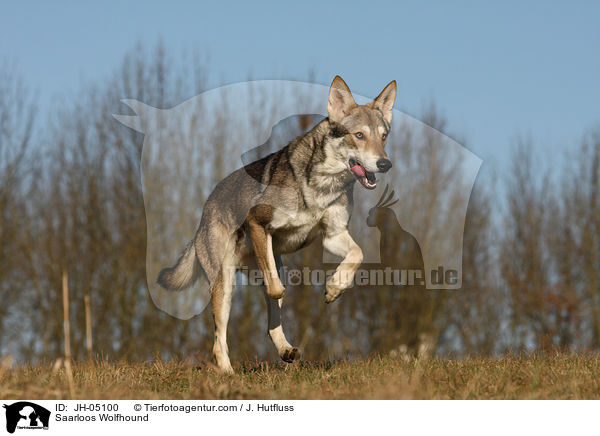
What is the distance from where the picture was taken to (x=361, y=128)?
20.7 ft

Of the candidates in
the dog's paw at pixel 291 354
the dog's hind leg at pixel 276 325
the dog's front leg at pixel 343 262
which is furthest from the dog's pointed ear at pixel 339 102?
the dog's paw at pixel 291 354

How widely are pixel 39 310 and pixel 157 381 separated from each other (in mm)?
16416

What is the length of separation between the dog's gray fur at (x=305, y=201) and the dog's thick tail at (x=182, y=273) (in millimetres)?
639

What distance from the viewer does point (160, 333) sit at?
1975 centimetres

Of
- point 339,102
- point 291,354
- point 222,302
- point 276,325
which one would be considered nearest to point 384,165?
point 339,102

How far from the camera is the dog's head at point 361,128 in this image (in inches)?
243

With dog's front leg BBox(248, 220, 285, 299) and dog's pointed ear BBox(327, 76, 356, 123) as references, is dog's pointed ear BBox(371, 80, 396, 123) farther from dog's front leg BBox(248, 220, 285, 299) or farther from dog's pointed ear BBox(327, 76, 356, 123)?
dog's front leg BBox(248, 220, 285, 299)

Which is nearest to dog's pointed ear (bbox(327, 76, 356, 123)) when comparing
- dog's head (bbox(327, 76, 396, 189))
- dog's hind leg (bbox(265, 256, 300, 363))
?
dog's head (bbox(327, 76, 396, 189))

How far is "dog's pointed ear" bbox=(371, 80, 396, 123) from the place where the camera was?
21.6ft

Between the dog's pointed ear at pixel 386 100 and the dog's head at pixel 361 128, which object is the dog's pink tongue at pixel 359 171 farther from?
the dog's pointed ear at pixel 386 100

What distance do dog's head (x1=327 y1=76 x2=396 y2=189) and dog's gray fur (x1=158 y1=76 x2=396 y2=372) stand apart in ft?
0.03

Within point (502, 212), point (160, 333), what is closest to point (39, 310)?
point (160, 333)

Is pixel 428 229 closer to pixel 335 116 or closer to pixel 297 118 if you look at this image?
pixel 297 118
